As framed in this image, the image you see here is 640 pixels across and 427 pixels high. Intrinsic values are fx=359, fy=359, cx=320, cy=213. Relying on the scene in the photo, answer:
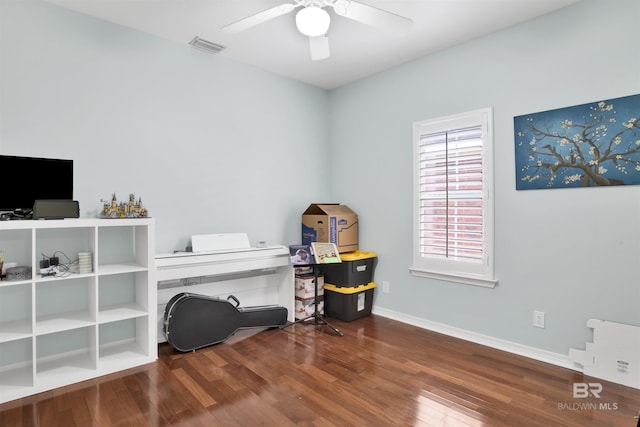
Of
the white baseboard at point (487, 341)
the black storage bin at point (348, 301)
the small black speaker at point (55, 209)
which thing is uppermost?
the small black speaker at point (55, 209)

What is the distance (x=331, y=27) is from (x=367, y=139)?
140 centimetres

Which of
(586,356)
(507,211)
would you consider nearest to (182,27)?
(507,211)

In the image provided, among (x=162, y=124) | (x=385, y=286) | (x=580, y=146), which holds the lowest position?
(x=385, y=286)

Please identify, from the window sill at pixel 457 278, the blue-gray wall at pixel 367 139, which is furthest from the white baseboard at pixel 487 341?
the window sill at pixel 457 278

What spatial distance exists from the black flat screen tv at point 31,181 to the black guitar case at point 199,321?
117 cm

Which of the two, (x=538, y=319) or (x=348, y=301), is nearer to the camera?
(x=538, y=319)

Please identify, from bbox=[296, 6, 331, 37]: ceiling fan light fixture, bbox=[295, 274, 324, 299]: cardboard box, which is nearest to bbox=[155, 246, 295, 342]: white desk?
bbox=[295, 274, 324, 299]: cardboard box

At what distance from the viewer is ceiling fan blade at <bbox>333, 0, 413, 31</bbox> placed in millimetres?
2168

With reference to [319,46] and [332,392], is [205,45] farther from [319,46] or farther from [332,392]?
[332,392]

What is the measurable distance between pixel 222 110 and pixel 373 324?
8.85ft

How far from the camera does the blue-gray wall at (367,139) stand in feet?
8.45

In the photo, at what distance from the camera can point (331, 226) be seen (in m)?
3.87

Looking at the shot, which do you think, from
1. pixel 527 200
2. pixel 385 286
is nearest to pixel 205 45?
pixel 385 286

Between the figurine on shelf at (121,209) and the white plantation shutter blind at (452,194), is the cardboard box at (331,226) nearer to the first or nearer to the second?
the white plantation shutter blind at (452,194)
